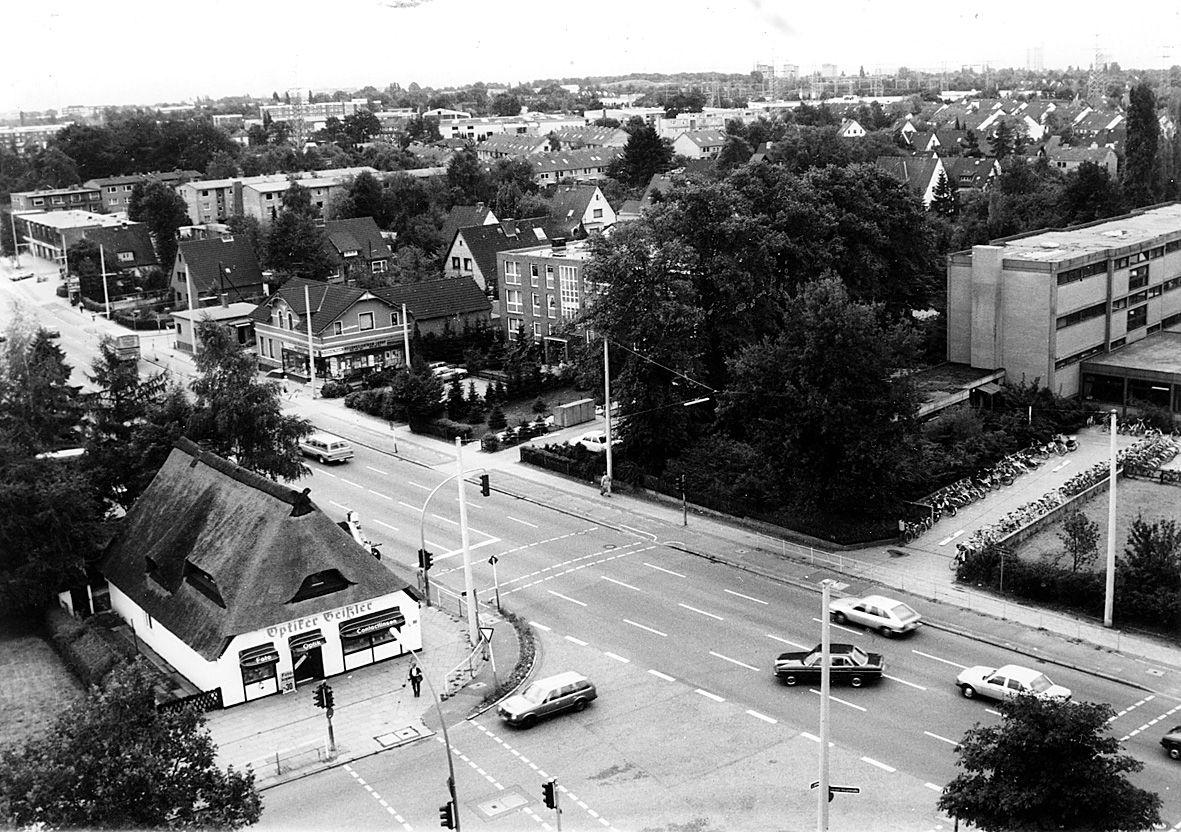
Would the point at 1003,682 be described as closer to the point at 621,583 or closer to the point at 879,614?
the point at 879,614

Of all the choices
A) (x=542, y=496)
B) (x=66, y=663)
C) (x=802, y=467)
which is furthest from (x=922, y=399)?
(x=66, y=663)

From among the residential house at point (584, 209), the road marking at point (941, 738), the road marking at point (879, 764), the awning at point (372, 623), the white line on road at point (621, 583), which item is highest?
the residential house at point (584, 209)

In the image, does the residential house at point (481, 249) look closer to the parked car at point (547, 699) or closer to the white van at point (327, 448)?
the white van at point (327, 448)

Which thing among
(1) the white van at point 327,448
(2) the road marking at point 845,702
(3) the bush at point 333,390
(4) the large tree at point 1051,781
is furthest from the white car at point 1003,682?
(3) the bush at point 333,390

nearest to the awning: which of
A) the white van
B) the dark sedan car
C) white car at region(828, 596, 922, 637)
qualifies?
the dark sedan car

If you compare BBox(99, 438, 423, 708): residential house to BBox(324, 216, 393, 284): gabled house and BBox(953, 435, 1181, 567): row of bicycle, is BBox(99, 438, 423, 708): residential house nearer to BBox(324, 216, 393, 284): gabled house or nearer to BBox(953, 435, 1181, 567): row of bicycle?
BBox(953, 435, 1181, 567): row of bicycle

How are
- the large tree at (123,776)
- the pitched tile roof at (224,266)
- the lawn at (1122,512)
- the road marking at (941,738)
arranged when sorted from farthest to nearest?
the pitched tile roof at (224,266), the lawn at (1122,512), the road marking at (941,738), the large tree at (123,776)
